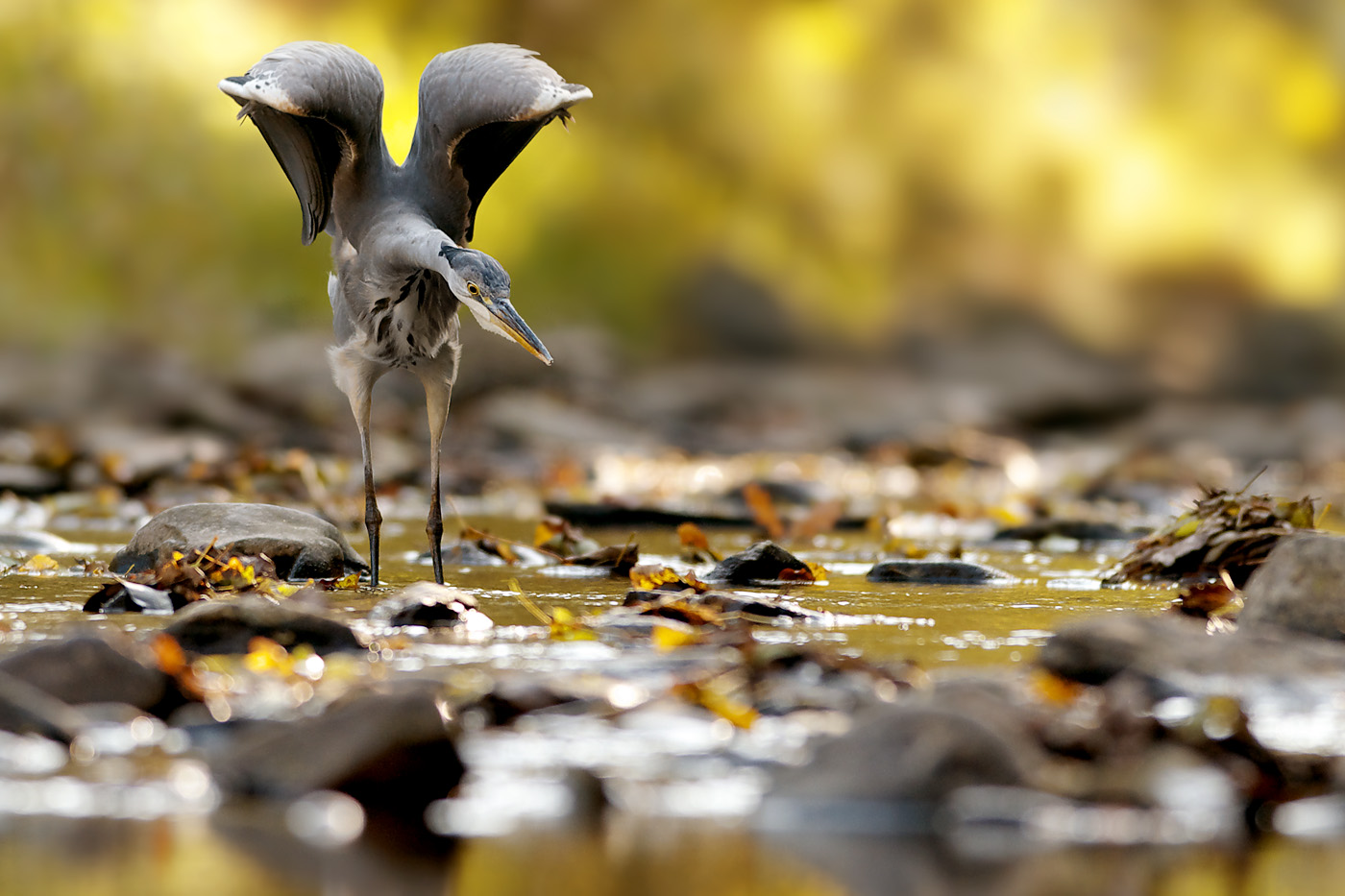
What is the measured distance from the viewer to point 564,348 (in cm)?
1340

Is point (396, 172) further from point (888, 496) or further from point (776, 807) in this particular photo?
point (888, 496)

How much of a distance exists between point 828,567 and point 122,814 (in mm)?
3092

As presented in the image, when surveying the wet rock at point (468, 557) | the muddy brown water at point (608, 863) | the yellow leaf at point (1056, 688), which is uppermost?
the wet rock at point (468, 557)

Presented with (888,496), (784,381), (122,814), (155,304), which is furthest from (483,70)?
(784,381)

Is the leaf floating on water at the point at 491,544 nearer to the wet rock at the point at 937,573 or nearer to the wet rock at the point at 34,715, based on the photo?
the wet rock at the point at 937,573

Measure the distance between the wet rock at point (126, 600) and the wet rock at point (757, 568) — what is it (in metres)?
1.44

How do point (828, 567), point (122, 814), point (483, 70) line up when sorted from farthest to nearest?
point (828, 567)
point (483, 70)
point (122, 814)

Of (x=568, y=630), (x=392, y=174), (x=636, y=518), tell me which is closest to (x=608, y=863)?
(x=568, y=630)

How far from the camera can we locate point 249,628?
2715 millimetres

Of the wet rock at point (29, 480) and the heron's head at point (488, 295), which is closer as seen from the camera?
the heron's head at point (488, 295)

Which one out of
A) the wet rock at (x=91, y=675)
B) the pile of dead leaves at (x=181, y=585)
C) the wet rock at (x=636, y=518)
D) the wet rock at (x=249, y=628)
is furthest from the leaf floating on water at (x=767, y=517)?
the wet rock at (x=91, y=675)

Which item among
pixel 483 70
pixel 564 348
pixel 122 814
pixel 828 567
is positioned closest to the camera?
pixel 122 814

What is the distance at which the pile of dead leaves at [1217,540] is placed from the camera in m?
3.86

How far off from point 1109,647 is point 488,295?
1796 millimetres
